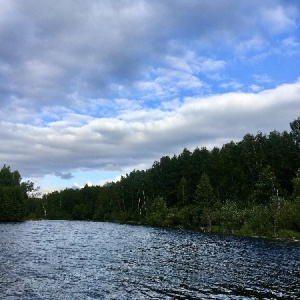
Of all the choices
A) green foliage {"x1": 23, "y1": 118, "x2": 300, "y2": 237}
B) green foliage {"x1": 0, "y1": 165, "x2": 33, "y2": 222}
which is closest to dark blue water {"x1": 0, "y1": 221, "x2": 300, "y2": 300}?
green foliage {"x1": 23, "y1": 118, "x2": 300, "y2": 237}

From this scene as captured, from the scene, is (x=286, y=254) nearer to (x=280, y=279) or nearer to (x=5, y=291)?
(x=280, y=279)

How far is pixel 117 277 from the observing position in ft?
107

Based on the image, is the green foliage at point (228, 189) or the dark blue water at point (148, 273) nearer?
the dark blue water at point (148, 273)

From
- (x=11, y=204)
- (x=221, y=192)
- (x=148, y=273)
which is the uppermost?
(x=221, y=192)

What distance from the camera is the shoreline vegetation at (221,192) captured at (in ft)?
278

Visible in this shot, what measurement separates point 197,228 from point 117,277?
7906 centimetres

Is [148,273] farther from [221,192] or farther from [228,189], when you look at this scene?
[221,192]

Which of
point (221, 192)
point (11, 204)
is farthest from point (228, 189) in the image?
point (11, 204)

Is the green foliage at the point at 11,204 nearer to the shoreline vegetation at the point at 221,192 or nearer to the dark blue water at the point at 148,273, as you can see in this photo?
the shoreline vegetation at the point at 221,192

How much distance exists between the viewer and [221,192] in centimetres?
13125

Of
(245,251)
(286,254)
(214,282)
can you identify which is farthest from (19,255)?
(286,254)

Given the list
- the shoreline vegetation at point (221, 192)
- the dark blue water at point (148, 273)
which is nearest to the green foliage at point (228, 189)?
the shoreline vegetation at point (221, 192)

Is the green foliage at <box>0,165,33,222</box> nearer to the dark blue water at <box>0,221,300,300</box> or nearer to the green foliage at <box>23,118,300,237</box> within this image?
the green foliage at <box>23,118,300,237</box>

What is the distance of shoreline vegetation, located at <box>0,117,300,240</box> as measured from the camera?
8469 cm
